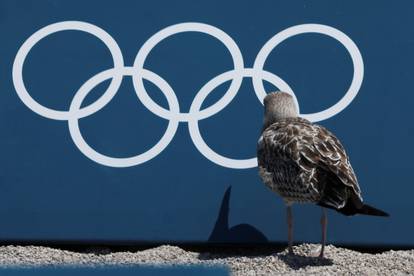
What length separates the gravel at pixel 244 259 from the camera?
6.43 meters

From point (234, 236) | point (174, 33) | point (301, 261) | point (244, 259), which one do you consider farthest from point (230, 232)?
point (174, 33)

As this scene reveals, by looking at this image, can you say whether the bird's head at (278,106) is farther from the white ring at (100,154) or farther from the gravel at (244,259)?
the gravel at (244,259)

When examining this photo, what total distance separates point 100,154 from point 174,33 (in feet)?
3.42

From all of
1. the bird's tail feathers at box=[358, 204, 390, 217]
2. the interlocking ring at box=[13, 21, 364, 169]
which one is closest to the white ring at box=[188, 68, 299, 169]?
the interlocking ring at box=[13, 21, 364, 169]

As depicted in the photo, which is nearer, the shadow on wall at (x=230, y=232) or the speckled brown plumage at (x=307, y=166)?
the speckled brown plumage at (x=307, y=166)

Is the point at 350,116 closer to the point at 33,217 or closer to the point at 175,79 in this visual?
the point at 175,79

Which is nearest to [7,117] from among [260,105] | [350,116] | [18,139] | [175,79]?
[18,139]

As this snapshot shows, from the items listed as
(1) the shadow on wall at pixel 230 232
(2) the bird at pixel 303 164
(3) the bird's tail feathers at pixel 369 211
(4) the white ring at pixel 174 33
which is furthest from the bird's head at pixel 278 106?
(3) the bird's tail feathers at pixel 369 211

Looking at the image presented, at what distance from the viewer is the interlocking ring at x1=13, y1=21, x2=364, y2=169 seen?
23.3 ft

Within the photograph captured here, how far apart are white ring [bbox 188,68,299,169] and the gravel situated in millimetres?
647

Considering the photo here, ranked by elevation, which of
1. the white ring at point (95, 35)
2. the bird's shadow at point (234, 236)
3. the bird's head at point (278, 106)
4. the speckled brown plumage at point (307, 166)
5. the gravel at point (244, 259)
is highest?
the white ring at point (95, 35)

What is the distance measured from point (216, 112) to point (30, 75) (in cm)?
140

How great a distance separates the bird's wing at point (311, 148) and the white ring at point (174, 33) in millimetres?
553

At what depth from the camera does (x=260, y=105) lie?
7.16 metres
